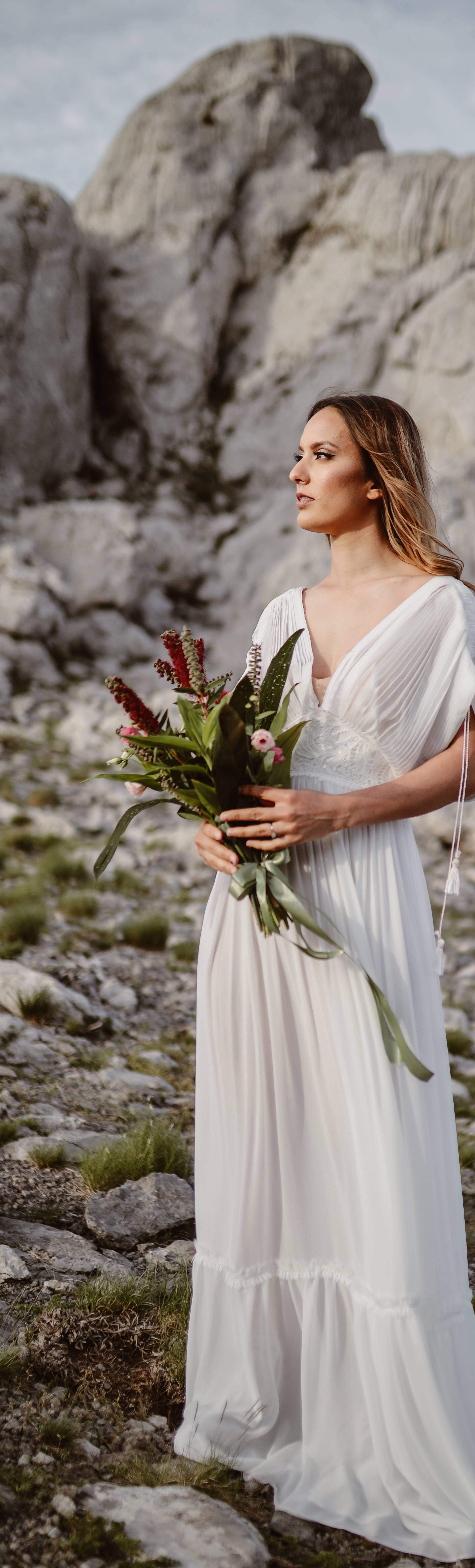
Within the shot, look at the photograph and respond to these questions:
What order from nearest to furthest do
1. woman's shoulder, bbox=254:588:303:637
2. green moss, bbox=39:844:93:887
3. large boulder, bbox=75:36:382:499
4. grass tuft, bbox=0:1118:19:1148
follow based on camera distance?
woman's shoulder, bbox=254:588:303:637 → grass tuft, bbox=0:1118:19:1148 → green moss, bbox=39:844:93:887 → large boulder, bbox=75:36:382:499

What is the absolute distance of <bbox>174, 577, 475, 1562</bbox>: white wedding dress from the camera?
194 cm

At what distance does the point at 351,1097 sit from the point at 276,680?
866 millimetres

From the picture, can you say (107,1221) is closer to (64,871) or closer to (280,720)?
(280,720)

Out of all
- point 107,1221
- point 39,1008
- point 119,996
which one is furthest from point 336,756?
point 119,996

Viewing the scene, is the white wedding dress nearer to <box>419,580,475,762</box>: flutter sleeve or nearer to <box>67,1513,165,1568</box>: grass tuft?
<box>419,580,475,762</box>: flutter sleeve

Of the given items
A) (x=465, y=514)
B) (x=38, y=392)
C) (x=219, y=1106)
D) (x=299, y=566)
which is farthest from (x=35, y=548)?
(x=219, y=1106)

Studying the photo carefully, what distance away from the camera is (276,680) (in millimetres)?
2092

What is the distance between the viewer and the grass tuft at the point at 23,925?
5.66 m

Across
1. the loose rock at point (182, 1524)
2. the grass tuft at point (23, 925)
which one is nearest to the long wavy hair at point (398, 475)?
the loose rock at point (182, 1524)

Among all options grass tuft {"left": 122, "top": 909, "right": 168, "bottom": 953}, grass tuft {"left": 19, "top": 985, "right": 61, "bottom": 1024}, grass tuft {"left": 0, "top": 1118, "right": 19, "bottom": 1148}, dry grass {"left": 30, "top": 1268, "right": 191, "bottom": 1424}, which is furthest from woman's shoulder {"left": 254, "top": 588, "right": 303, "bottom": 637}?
grass tuft {"left": 122, "top": 909, "right": 168, "bottom": 953}

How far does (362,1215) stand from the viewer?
6.62 feet

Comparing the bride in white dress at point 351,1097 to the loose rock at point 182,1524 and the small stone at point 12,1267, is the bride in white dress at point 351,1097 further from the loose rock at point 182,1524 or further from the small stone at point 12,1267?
the small stone at point 12,1267

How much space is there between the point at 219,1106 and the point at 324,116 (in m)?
18.0

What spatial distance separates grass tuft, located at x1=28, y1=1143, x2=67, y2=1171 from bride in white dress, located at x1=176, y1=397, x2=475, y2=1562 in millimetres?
1194
